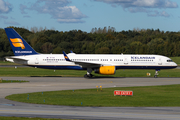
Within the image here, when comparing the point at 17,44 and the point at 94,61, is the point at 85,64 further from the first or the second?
the point at 17,44

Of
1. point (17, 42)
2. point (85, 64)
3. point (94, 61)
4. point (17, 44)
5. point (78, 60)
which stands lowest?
point (85, 64)

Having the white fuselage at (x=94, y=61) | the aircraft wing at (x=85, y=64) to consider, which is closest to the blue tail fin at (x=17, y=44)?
the white fuselage at (x=94, y=61)

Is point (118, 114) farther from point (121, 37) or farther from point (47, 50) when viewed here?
point (121, 37)

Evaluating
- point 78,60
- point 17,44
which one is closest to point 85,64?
point 78,60

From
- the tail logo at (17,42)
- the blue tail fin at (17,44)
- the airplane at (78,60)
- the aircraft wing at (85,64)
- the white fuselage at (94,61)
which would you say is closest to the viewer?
the aircraft wing at (85,64)

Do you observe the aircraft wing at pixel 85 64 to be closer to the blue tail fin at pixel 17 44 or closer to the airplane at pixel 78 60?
the airplane at pixel 78 60

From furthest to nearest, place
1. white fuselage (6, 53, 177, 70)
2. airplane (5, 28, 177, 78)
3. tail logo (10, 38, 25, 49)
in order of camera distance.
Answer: tail logo (10, 38, 25, 49)
white fuselage (6, 53, 177, 70)
airplane (5, 28, 177, 78)

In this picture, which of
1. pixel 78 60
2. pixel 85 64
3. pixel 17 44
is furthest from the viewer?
pixel 17 44

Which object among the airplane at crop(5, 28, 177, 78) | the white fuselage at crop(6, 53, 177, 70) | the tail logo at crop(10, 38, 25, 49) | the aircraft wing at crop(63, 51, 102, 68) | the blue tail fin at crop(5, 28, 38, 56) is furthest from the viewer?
the tail logo at crop(10, 38, 25, 49)

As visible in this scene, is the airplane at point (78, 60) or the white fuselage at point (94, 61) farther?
the white fuselage at point (94, 61)

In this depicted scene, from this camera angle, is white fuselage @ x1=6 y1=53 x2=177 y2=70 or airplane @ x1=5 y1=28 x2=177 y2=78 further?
white fuselage @ x1=6 y1=53 x2=177 y2=70

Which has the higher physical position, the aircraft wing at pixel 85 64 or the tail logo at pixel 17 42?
the tail logo at pixel 17 42

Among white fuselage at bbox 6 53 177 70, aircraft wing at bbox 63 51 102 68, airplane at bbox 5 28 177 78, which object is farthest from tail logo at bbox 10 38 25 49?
aircraft wing at bbox 63 51 102 68

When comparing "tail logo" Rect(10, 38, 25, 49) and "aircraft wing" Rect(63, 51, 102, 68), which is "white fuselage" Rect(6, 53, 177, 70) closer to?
"aircraft wing" Rect(63, 51, 102, 68)
